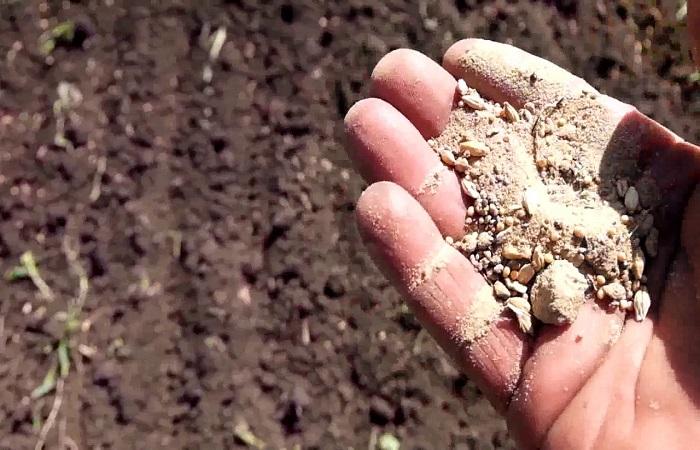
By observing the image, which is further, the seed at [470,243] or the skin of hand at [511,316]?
the seed at [470,243]

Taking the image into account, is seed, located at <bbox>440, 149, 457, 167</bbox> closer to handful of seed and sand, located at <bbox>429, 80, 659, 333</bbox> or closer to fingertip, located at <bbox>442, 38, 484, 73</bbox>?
handful of seed and sand, located at <bbox>429, 80, 659, 333</bbox>

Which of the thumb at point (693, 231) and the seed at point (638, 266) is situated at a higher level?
the thumb at point (693, 231)

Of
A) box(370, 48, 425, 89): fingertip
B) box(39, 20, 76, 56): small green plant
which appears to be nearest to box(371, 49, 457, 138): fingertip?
box(370, 48, 425, 89): fingertip

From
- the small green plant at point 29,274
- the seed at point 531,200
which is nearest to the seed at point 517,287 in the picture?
the seed at point 531,200

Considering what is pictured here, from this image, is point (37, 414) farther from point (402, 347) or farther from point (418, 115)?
point (418, 115)

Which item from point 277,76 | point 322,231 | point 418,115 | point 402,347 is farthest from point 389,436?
point 277,76

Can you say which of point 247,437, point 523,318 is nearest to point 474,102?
point 523,318

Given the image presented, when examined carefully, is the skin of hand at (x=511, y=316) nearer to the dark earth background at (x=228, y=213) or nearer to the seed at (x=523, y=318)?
the seed at (x=523, y=318)

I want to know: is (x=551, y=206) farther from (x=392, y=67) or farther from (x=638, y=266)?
(x=392, y=67)
